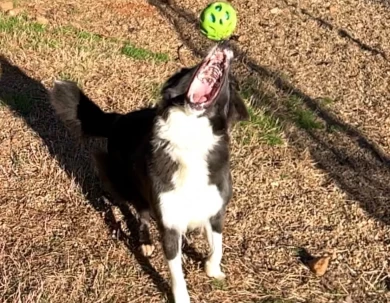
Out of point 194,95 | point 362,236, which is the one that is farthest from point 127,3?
point 194,95

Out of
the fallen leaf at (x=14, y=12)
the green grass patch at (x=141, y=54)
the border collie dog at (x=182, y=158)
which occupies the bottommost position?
the fallen leaf at (x=14, y=12)

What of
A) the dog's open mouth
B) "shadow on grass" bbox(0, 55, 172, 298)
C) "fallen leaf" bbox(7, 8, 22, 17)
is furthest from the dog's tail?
"fallen leaf" bbox(7, 8, 22, 17)

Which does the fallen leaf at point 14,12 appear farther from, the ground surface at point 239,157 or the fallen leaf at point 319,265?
the fallen leaf at point 319,265

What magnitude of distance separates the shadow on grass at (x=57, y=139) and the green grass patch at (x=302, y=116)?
A: 1719 millimetres

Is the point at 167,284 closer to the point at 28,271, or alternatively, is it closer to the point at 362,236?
the point at 28,271

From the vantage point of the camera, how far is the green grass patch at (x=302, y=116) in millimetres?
5481

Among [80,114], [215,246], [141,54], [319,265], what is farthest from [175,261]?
Answer: [141,54]

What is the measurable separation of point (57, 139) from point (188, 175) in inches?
78.3

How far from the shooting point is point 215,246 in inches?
149

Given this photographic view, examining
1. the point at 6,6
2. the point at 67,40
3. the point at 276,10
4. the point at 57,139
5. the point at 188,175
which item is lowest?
the point at 6,6

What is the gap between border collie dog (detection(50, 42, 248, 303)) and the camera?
3.04 meters

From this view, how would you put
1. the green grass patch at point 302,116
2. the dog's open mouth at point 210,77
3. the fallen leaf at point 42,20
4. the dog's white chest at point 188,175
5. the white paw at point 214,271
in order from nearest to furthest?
1. the dog's open mouth at point 210,77
2. the dog's white chest at point 188,175
3. the white paw at point 214,271
4. the green grass patch at point 302,116
5. the fallen leaf at point 42,20

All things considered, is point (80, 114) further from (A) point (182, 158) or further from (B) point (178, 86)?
(B) point (178, 86)

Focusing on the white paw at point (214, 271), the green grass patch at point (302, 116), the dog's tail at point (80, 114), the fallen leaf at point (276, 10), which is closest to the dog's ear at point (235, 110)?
the white paw at point (214, 271)
